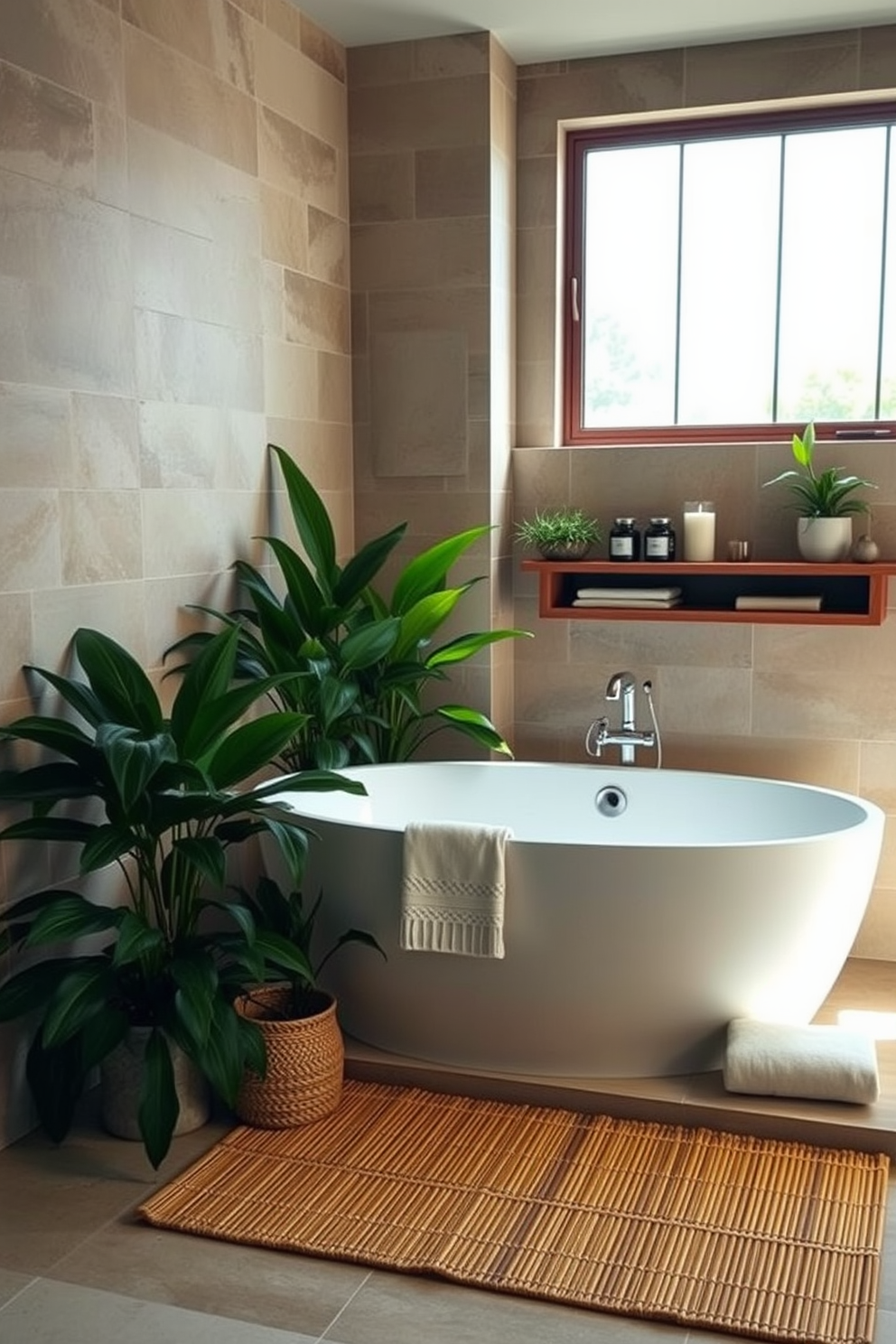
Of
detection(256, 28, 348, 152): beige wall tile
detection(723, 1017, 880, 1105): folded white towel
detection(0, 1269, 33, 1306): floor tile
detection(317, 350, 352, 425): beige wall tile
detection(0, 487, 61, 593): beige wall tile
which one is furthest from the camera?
detection(317, 350, 352, 425): beige wall tile

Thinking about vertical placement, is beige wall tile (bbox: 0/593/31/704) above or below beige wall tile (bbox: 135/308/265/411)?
below

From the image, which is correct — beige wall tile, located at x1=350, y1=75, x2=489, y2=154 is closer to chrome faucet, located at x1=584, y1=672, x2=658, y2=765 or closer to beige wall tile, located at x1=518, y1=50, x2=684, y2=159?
beige wall tile, located at x1=518, y1=50, x2=684, y2=159

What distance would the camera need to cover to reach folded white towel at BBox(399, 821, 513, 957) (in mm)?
2822

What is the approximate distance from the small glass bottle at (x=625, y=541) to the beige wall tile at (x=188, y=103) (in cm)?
138

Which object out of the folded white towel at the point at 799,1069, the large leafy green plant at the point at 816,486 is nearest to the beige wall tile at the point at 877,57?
the large leafy green plant at the point at 816,486

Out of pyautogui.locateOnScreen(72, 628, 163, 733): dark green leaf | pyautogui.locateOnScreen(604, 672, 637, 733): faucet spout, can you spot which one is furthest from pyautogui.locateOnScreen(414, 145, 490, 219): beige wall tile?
pyautogui.locateOnScreen(72, 628, 163, 733): dark green leaf

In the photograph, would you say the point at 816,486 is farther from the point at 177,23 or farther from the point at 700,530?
the point at 177,23

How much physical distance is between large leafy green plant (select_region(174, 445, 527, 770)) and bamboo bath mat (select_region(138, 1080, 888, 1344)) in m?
0.97

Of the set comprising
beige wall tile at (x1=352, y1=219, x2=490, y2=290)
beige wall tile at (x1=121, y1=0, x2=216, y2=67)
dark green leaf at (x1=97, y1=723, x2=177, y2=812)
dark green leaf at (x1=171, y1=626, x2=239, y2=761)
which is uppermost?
beige wall tile at (x1=121, y1=0, x2=216, y2=67)

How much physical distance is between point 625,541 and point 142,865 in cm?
177

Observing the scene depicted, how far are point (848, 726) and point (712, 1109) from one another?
4.51 ft

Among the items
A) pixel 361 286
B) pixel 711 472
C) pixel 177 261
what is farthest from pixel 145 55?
pixel 711 472

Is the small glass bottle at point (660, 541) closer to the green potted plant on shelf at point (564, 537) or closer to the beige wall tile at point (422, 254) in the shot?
the green potted plant on shelf at point (564, 537)

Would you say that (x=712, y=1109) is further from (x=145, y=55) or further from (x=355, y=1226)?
(x=145, y=55)
